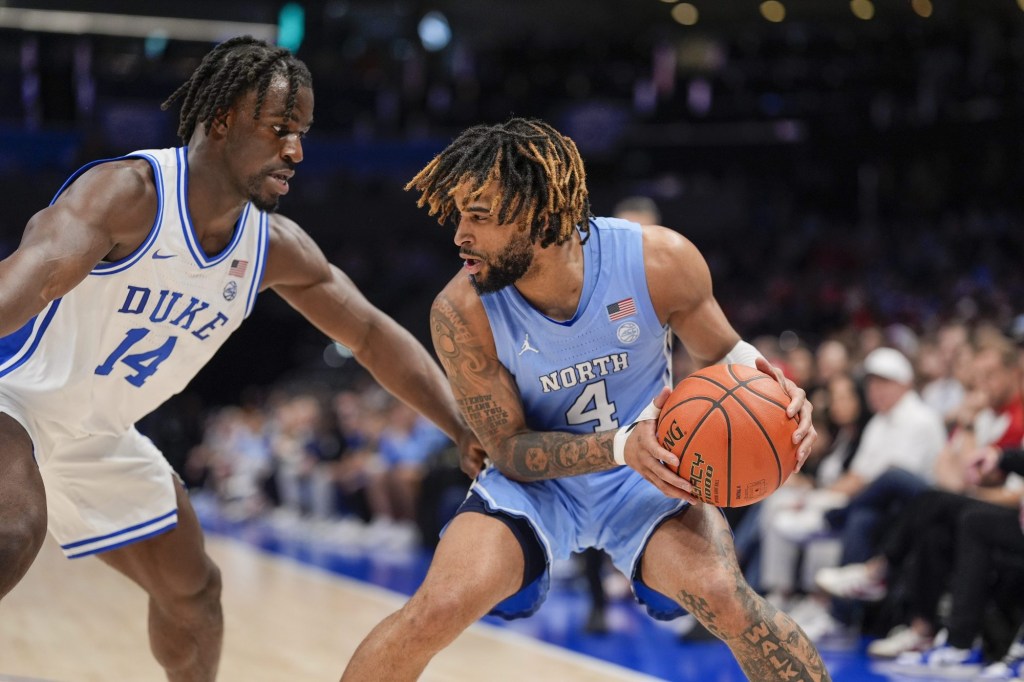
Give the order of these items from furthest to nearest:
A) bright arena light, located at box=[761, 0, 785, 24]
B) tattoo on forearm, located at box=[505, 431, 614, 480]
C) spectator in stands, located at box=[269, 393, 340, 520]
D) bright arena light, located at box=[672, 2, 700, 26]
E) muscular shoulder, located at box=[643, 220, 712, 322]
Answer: bright arena light, located at box=[672, 2, 700, 26] < bright arena light, located at box=[761, 0, 785, 24] < spectator in stands, located at box=[269, 393, 340, 520] < muscular shoulder, located at box=[643, 220, 712, 322] < tattoo on forearm, located at box=[505, 431, 614, 480]

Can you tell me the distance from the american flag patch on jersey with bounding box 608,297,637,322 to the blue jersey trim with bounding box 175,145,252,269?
1282 millimetres

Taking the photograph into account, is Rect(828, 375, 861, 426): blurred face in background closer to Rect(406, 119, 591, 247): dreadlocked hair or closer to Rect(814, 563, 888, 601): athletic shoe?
Rect(814, 563, 888, 601): athletic shoe

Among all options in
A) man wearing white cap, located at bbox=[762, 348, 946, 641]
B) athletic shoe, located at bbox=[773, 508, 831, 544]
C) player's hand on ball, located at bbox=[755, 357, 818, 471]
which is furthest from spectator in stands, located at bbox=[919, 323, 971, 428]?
player's hand on ball, located at bbox=[755, 357, 818, 471]

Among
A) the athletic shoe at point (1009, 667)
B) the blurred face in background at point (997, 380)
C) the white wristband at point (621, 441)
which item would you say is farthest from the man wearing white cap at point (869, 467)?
the white wristband at point (621, 441)

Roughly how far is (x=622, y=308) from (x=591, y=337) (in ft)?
0.43

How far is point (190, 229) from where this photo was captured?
3670 millimetres

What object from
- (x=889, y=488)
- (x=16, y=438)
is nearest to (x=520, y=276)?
(x=16, y=438)

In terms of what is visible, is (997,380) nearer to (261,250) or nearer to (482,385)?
(482,385)

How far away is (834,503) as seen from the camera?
6.86 m

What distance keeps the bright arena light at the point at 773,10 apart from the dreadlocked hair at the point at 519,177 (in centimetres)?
1936

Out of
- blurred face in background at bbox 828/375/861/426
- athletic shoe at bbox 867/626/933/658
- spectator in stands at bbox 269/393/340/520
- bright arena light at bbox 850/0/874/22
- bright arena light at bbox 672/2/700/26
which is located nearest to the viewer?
athletic shoe at bbox 867/626/933/658

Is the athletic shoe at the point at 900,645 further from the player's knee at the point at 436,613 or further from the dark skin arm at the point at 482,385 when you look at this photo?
the player's knee at the point at 436,613

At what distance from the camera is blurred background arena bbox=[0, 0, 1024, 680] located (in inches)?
591

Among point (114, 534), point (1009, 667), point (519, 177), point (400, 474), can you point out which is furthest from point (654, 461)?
point (400, 474)
